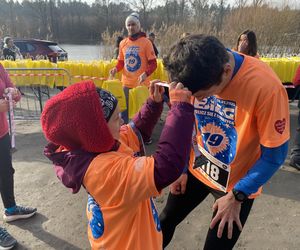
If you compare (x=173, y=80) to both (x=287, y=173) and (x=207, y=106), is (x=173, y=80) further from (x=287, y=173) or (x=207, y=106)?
(x=287, y=173)

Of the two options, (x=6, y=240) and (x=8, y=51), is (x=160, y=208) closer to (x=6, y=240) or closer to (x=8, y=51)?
(x=6, y=240)

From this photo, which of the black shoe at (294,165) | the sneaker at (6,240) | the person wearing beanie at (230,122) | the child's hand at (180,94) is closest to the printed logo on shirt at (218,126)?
the person wearing beanie at (230,122)

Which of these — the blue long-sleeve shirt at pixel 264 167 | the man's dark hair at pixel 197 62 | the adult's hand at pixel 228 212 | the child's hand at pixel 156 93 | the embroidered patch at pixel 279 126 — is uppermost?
the man's dark hair at pixel 197 62

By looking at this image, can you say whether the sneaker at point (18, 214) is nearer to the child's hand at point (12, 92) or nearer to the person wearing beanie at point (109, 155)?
the child's hand at point (12, 92)

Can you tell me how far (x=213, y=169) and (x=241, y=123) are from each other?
0.41 meters

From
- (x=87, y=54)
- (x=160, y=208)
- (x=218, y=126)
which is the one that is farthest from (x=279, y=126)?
(x=87, y=54)

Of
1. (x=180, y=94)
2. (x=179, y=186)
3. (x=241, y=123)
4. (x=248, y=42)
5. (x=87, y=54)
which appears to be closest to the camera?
(x=180, y=94)

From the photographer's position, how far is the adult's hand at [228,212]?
1.69 m

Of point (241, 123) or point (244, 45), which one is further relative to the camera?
point (244, 45)

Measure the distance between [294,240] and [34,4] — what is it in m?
46.4

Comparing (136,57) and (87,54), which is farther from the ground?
(136,57)

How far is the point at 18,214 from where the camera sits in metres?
3.21

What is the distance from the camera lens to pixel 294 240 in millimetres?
2844

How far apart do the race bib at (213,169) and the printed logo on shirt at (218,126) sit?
4 centimetres
